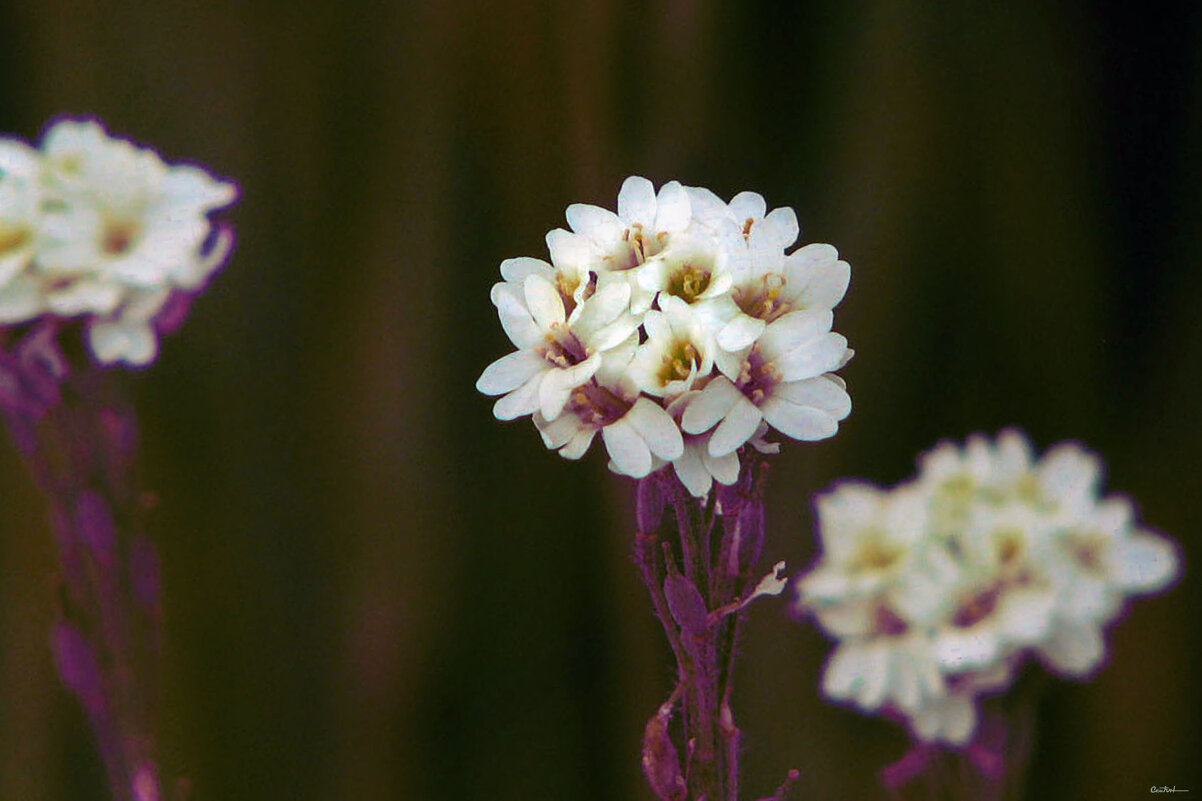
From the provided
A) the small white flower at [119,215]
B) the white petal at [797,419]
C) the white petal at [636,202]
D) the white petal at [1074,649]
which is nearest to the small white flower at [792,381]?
the white petal at [797,419]

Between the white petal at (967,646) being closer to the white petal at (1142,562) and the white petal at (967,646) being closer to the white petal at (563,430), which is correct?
the white petal at (1142,562)

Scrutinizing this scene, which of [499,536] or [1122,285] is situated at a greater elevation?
[1122,285]

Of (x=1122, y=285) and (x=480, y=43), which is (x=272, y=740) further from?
(x=1122, y=285)

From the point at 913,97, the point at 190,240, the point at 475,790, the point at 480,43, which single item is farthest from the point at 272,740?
the point at 913,97

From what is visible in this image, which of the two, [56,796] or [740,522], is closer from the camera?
[740,522]

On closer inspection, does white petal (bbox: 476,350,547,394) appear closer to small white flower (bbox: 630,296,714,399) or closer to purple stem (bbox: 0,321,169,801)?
small white flower (bbox: 630,296,714,399)

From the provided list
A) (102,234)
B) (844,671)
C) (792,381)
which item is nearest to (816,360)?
(792,381)

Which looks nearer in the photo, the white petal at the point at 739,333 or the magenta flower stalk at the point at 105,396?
the white petal at the point at 739,333
